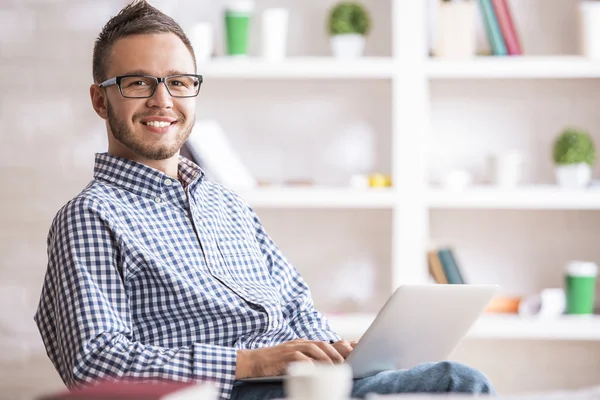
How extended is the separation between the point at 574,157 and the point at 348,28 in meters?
0.81

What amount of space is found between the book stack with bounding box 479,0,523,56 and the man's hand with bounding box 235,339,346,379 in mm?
1709

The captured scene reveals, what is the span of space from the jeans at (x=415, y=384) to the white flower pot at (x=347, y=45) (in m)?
1.57

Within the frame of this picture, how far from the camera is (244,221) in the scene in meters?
1.92

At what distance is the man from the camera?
145 cm

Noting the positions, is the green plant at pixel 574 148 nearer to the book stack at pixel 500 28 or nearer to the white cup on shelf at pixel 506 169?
the white cup on shelf at pixel 506 169

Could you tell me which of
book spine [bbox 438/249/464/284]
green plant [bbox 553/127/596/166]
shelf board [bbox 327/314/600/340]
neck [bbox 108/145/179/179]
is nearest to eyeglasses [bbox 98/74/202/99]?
neck [bbox 108/145/179/179]

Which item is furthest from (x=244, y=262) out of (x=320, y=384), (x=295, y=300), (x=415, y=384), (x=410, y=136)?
(x=410, y=136)

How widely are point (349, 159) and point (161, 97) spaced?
4.70 ft

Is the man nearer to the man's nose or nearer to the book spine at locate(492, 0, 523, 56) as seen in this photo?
the man's nose

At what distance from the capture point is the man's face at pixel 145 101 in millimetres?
1729

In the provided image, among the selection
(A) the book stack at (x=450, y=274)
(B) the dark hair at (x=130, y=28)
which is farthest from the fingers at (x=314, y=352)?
(A) the book stack at (x=450, y=274)

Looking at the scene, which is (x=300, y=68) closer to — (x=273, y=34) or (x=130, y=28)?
(x=273, y=34)

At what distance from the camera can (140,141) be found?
174 cm

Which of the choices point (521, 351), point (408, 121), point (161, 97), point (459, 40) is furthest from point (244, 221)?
point (521, 351)
